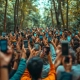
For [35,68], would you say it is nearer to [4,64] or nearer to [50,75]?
[4,64]

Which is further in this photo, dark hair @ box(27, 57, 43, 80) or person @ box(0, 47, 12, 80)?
dark hair @ box(27, 57, 43, 80)

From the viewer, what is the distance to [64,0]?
1155 inches

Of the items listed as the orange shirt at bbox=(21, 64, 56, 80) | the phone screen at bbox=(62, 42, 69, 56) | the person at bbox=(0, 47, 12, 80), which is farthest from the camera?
the orange shirt at bbox=(21, 64, 56, 80)

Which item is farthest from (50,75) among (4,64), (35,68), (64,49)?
(4,64)

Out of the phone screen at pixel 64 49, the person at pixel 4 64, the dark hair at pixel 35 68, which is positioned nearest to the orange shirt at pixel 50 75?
the dark hair at pixel 35 68

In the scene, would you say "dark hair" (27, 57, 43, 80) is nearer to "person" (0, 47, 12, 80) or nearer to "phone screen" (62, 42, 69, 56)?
"phone screen" (62, 42, 69, 56)

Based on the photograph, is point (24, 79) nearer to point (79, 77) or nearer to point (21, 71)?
point (21, 71)

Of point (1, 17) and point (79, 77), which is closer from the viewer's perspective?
point (79, 77)

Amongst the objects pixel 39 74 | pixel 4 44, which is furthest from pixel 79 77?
pixel 4 44

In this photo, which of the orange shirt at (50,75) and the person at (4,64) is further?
the orange shirt at (50,75)

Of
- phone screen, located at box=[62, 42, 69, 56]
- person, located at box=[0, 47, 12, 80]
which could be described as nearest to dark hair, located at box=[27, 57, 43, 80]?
phone screen, located at box=[62, 42, 69, 56]

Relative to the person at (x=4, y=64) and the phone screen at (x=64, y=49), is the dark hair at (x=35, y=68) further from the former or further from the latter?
the person at (x=4, y=64)

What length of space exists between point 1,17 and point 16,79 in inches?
1092

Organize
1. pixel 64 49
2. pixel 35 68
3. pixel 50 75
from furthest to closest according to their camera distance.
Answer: pixel 50 75, pixel 35 68, pixel 64 49
